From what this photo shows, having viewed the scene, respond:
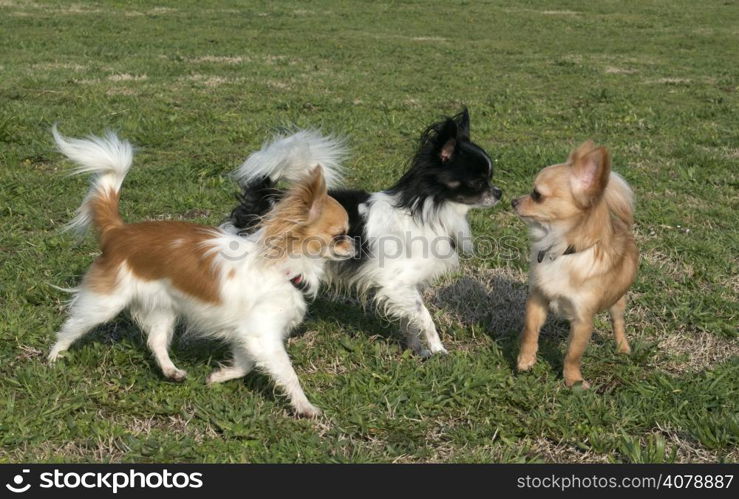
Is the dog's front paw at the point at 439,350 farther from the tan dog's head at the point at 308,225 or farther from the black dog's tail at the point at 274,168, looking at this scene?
the black dog's tail at the point at 274,168

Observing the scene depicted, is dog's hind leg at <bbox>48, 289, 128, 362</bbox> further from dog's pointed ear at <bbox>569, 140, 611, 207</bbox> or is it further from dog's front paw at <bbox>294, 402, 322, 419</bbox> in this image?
dog's pointed ear at <bbox>569, 140, 611, 207</bbox>

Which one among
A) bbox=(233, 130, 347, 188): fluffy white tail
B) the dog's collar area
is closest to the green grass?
the dog's collar area

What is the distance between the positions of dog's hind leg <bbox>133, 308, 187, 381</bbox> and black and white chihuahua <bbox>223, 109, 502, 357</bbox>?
0.65m

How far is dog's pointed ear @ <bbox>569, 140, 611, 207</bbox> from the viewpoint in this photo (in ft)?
11.7

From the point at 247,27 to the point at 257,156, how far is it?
16.6 metres

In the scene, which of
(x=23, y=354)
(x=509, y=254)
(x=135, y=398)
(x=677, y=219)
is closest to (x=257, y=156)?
(x=135, y=398)

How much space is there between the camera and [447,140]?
431cm

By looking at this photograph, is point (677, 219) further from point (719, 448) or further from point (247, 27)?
point (247, 27)

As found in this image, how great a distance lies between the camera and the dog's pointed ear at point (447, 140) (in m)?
4.28

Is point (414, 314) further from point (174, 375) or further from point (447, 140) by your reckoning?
point (174, 375)

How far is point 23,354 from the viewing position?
13.7 feet

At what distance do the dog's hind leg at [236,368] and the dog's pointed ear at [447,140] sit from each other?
1594mm
